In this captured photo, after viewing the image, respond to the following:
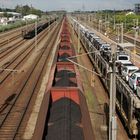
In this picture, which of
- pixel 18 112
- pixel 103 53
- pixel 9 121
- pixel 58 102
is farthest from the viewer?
pixel 103 53

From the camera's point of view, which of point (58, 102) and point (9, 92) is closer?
point (58, 102)

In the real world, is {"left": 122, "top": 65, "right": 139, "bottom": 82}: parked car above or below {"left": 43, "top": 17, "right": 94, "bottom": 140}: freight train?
below

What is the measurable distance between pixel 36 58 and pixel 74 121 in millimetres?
39764

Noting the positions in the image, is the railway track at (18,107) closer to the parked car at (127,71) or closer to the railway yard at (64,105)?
the railway yard at (64,105)

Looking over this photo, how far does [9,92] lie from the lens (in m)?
29.3

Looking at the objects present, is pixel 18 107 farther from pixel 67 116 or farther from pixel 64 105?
pixel 67 116

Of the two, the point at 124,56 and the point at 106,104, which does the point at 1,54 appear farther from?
the point at 106,104

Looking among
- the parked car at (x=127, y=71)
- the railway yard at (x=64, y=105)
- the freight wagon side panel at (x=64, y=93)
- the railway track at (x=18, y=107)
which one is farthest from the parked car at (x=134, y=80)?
the freight wagon side panel at (x=64, y=93)

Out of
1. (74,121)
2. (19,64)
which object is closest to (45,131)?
(74,121)

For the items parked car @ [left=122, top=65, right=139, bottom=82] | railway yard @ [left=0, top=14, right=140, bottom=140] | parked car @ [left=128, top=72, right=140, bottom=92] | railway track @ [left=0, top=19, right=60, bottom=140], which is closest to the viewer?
railway yard @ [left=0, top=14, right=140, bottom=140]

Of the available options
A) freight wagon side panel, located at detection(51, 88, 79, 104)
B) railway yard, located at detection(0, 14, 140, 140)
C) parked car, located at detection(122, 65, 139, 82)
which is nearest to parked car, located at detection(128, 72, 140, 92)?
railway yard, located at detection(0, 14, 140, 140)

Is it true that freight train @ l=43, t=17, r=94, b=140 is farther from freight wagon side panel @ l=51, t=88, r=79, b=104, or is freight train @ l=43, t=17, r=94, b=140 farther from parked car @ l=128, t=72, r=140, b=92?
parked car @ l=128, t=72, r=140, b=92

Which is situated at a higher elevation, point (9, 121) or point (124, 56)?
point (124, 56)

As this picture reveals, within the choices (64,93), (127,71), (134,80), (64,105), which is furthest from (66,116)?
(127,71)
